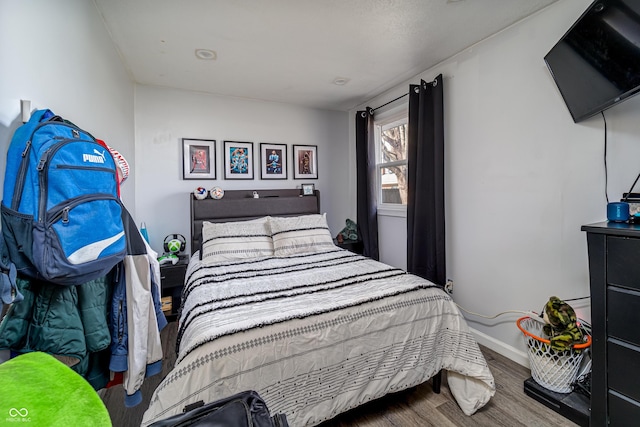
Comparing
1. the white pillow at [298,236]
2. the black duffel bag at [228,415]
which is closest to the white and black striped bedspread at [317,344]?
the black duffel bag at [228,415]

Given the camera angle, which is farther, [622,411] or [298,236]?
[298,236]

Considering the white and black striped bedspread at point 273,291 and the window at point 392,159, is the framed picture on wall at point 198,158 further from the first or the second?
the window at point 392,159

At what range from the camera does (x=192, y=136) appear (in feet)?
10.5

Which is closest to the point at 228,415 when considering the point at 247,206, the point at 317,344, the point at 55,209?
the point at 317,344

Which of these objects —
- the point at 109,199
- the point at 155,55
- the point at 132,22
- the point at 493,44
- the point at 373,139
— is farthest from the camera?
the point at 373,139

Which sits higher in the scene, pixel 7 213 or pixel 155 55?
pixel 155 55

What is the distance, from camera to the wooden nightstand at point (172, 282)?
2773 millimetres

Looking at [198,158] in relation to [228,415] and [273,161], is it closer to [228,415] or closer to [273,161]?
[273,161]

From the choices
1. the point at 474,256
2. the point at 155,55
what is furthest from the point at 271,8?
the point at 474,256

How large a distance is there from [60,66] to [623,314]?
2.89m

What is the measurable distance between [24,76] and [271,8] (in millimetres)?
1354

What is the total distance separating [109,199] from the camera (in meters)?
1.02

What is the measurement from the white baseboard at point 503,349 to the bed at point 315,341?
693 mm

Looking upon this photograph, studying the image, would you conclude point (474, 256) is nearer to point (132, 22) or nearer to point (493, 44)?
point (493, 44)
